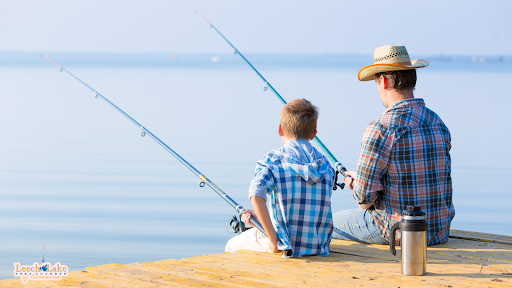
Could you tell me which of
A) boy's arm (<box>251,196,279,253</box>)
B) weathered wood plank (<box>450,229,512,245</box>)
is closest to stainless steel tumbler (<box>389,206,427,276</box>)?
boy's arm (<box>251,196,279,253</box>)

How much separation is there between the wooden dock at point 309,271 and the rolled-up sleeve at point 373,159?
15.7 inches

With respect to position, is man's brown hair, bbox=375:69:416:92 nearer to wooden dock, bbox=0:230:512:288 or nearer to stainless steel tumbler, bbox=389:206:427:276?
stainless steel tumbler, bbox=389:206:427:276

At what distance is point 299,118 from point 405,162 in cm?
59

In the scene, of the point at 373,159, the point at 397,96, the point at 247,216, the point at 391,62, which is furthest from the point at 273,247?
the point at 391,62

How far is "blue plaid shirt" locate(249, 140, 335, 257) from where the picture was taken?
128 inches

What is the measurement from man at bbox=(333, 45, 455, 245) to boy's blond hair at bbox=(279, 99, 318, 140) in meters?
0.30

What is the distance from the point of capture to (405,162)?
10.9 ft

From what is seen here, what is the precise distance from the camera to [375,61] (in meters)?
3.52

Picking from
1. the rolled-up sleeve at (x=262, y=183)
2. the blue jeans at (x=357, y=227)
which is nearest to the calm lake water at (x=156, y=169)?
the blue jeans at (x=357, y=227)

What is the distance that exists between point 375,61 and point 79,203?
14.7 ft

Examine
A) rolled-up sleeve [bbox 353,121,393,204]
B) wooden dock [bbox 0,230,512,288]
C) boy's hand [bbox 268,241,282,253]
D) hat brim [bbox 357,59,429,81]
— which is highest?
hat brim [bbox 357,59,429,81]

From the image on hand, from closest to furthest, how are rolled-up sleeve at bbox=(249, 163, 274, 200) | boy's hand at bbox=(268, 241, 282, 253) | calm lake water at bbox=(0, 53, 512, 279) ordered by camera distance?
rolled-up sleeve at bbox=(249, 163, 274, 200)
boy's hand at bbox=(268, 241, 282, 253)
calm lake water at bbox=(0, 53, 512, 279)

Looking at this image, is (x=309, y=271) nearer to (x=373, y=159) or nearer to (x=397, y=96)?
(x=373, y=159)

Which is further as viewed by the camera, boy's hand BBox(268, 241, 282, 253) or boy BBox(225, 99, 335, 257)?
boy's hand BBox(268, 241, 282, 253)
